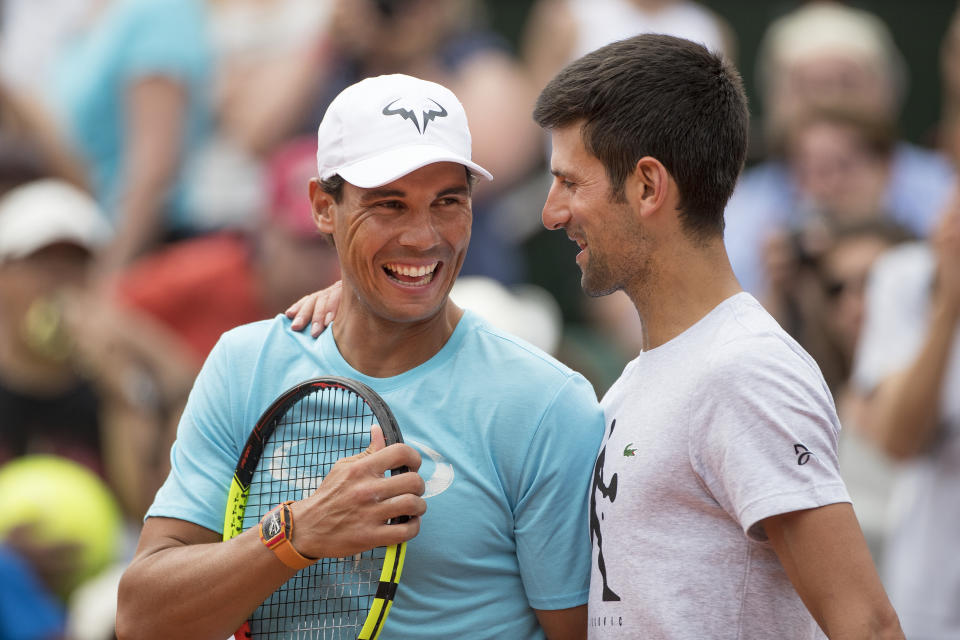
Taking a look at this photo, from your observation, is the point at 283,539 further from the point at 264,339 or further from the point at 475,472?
the point at 264,339

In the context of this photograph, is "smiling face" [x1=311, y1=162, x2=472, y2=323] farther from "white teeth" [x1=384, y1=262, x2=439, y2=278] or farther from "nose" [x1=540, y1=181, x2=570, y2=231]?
"nose" [x1=540, y1=181, x2=570, y2=231]

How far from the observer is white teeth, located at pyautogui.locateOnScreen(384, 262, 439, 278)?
296 cm

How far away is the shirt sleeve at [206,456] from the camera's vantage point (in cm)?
296

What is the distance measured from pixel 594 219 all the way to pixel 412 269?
0.42 m

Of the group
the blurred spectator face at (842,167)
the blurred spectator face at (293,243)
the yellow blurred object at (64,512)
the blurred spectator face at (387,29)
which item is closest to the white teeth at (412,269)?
the yellow blurred object at (64,512)

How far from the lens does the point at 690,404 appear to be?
2.63 metres

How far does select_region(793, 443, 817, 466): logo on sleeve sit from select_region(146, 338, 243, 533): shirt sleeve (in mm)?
1233

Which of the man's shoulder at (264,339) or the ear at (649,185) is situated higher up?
the ear at (649,185)

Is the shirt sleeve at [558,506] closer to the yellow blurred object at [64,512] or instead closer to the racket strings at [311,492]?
the racket strings at [311,492]

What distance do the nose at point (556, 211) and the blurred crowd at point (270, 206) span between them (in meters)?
2.30

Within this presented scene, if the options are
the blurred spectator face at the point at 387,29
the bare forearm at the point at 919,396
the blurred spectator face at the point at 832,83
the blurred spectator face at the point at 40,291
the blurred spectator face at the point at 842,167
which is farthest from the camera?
the blurred spectator face at the point at 832,83

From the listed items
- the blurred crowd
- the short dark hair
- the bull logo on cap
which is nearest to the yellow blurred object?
the blurred crowd

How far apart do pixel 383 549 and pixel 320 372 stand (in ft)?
1.43

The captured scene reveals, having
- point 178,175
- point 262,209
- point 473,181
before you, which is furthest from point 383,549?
point 178,175
